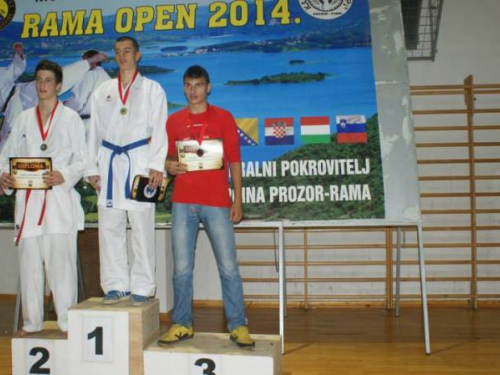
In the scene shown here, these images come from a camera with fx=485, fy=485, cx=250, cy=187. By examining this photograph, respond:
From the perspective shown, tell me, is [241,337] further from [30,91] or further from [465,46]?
[465,46]

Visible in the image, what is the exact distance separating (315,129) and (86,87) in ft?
5.44

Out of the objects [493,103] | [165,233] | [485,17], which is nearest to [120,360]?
[165,233]

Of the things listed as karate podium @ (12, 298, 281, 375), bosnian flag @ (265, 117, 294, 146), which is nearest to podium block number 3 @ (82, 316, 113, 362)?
karate podium @ (12, 298, 281, 375)

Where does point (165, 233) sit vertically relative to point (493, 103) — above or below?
below

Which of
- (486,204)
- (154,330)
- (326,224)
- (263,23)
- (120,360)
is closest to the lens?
(120,360)

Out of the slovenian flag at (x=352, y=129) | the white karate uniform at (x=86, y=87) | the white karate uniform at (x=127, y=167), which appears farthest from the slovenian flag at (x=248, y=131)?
the white karate uniform at (x=86, y=87)

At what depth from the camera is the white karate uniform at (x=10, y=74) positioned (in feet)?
11.7

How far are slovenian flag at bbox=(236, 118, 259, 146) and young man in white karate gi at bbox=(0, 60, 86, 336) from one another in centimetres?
105

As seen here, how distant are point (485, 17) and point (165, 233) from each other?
3.69 metres

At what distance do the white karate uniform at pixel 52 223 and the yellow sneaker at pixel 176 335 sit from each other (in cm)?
62

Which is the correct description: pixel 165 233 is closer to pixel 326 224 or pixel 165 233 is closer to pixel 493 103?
pixel 326 224

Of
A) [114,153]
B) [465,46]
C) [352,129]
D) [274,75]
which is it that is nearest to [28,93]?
[114,153]

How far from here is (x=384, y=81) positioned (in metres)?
3.31

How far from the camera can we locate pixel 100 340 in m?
Result: 2.51
